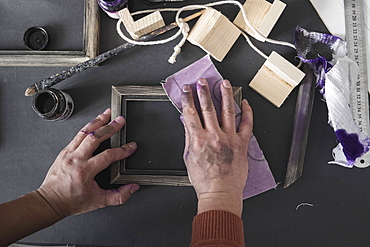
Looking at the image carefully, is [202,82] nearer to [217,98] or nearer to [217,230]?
[217,98]

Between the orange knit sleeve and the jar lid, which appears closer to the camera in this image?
the orange knit sleeve

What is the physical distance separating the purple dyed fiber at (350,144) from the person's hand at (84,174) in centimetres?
57

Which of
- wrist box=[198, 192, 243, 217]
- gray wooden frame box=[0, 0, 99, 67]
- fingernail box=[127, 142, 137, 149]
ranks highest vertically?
gray wooden frame box=[0, 0, 99, 67]

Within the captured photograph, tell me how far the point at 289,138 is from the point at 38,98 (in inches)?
28.0

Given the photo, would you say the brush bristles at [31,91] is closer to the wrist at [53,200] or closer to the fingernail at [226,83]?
the wrist at [53,200]

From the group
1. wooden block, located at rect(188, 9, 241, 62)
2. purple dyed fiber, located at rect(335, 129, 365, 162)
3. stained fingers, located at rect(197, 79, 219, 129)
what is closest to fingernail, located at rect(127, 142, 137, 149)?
stained fingers, located at rect(197, 79, 219, 129)

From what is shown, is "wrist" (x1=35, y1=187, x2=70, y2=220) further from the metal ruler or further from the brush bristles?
the metal ruler

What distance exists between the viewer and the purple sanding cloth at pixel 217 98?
907 mm

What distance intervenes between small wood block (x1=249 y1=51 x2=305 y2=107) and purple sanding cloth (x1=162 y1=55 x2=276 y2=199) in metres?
0.12

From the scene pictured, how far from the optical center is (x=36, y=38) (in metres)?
0.94

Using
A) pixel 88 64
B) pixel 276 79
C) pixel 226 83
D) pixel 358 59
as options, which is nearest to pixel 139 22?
pixel 88 64

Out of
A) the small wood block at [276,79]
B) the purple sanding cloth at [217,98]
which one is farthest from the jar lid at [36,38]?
the small wood block at [276,79]

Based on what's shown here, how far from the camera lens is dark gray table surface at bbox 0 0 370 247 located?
3.06 ft

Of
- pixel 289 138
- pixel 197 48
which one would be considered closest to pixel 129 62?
pixel 197 48
